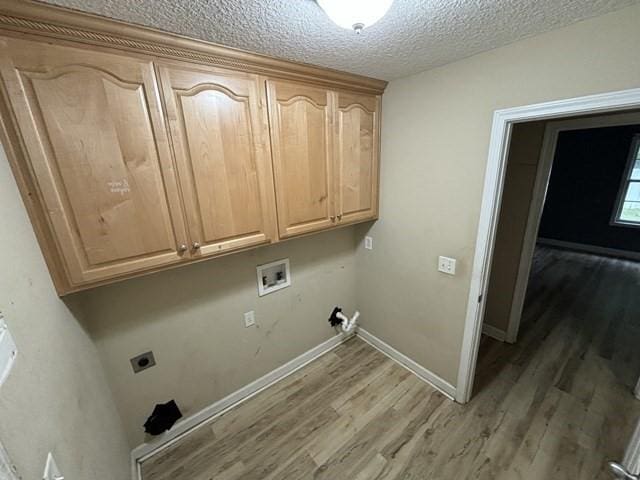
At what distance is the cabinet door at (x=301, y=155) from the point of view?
4.77 feet

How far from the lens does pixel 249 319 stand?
1.91m

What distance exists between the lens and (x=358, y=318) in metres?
2.64

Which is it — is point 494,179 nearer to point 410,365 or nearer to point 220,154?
point 220,154

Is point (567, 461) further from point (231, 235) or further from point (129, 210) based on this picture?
point (129, 210)

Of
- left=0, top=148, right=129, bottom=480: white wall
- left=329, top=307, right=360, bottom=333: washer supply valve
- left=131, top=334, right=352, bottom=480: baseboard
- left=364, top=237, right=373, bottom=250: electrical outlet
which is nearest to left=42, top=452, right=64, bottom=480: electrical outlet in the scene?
left=0, top=148, right=129, bottom=480: white wall

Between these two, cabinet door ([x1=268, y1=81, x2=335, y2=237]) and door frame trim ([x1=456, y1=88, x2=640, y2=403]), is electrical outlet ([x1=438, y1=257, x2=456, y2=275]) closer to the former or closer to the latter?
door frame trim ([x1=456, y1=88, x2=640, y2=403])

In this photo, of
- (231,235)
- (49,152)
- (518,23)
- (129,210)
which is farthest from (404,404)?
(49,152)

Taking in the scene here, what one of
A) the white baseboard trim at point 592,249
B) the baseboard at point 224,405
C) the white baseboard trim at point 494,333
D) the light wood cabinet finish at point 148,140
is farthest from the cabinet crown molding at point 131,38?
the white baseboard trim at point 592,249

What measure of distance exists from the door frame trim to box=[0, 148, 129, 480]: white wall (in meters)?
1.98

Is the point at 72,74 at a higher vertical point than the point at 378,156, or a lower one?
higher

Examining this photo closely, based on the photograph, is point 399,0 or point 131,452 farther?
point 131,452

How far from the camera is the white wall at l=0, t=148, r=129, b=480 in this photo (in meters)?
0.61

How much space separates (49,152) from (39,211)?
0.72 feet

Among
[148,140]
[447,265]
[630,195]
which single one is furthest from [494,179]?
[630,195]
